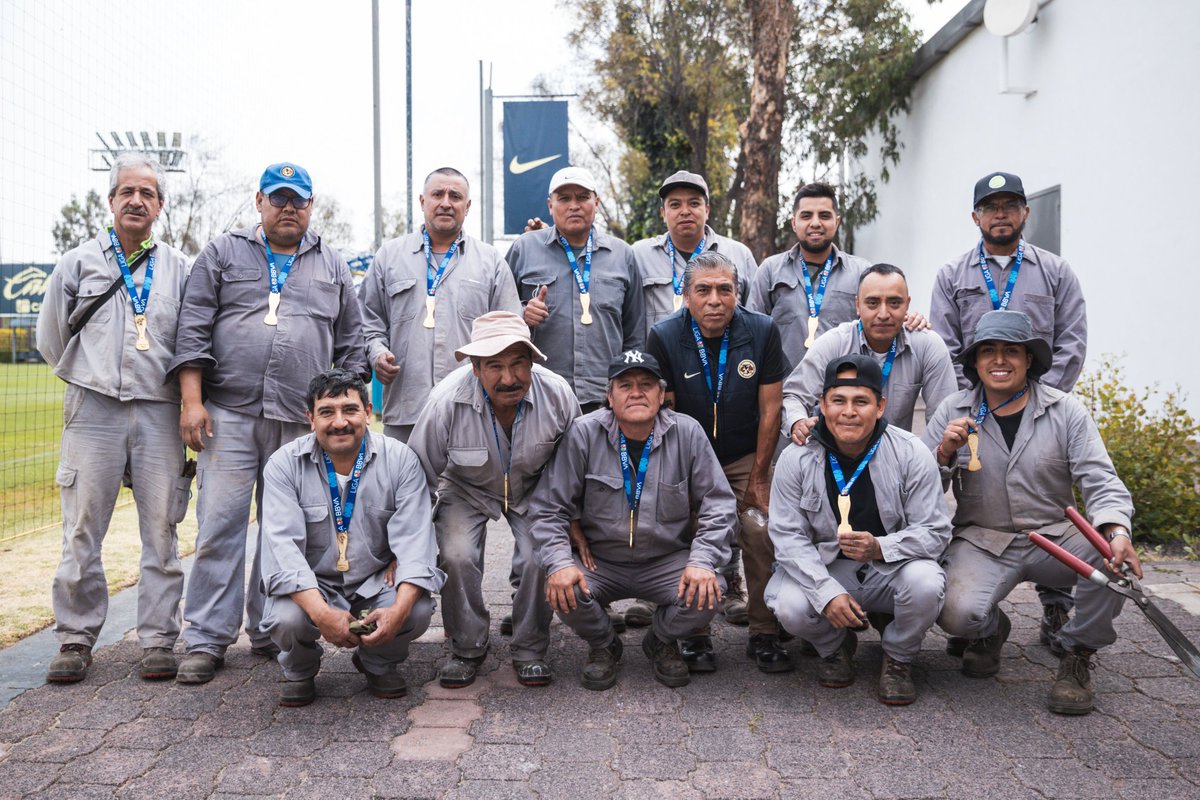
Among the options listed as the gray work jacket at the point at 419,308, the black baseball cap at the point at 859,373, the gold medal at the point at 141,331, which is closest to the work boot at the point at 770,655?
the black baseball cap at the point at 859,373

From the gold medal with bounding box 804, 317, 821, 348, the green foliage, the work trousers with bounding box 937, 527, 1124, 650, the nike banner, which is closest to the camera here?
the work trousers with bounding box 937, 527, 1124, 650

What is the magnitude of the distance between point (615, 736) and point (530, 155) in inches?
475

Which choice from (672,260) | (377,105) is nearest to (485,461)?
(672,260)

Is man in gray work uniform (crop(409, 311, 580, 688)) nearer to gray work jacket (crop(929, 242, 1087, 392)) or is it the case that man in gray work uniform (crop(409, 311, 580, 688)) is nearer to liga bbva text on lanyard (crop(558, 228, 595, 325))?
liga bbva text on lanyard (crop(558, 228, 595, 325))

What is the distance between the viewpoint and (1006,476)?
4.56 meters

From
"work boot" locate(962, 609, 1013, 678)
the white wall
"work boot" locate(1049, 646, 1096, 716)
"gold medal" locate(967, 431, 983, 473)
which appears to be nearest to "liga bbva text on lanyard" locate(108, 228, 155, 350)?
"gold medal" locate(967, 431, 983, 473)

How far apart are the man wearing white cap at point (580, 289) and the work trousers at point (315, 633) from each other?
171 centimetres

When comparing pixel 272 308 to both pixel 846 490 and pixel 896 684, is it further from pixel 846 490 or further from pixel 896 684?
pixel 896 684

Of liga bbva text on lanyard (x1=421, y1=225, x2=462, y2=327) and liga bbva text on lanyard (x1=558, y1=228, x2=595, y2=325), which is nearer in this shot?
liga bbva text on lanyard (x1=421, y1=225, x2=462, y2=327)

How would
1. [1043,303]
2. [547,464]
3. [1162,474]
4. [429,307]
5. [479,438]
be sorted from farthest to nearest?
1. [1162,474]
2. [429,307]
3. [1043,303]
4. [547,464]
5. [479,438]

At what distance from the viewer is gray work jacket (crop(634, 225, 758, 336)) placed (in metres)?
5.86

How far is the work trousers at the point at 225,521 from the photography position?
4773mm

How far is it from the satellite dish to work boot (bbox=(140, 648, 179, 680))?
30.4ft

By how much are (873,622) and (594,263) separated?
8.13 feet
